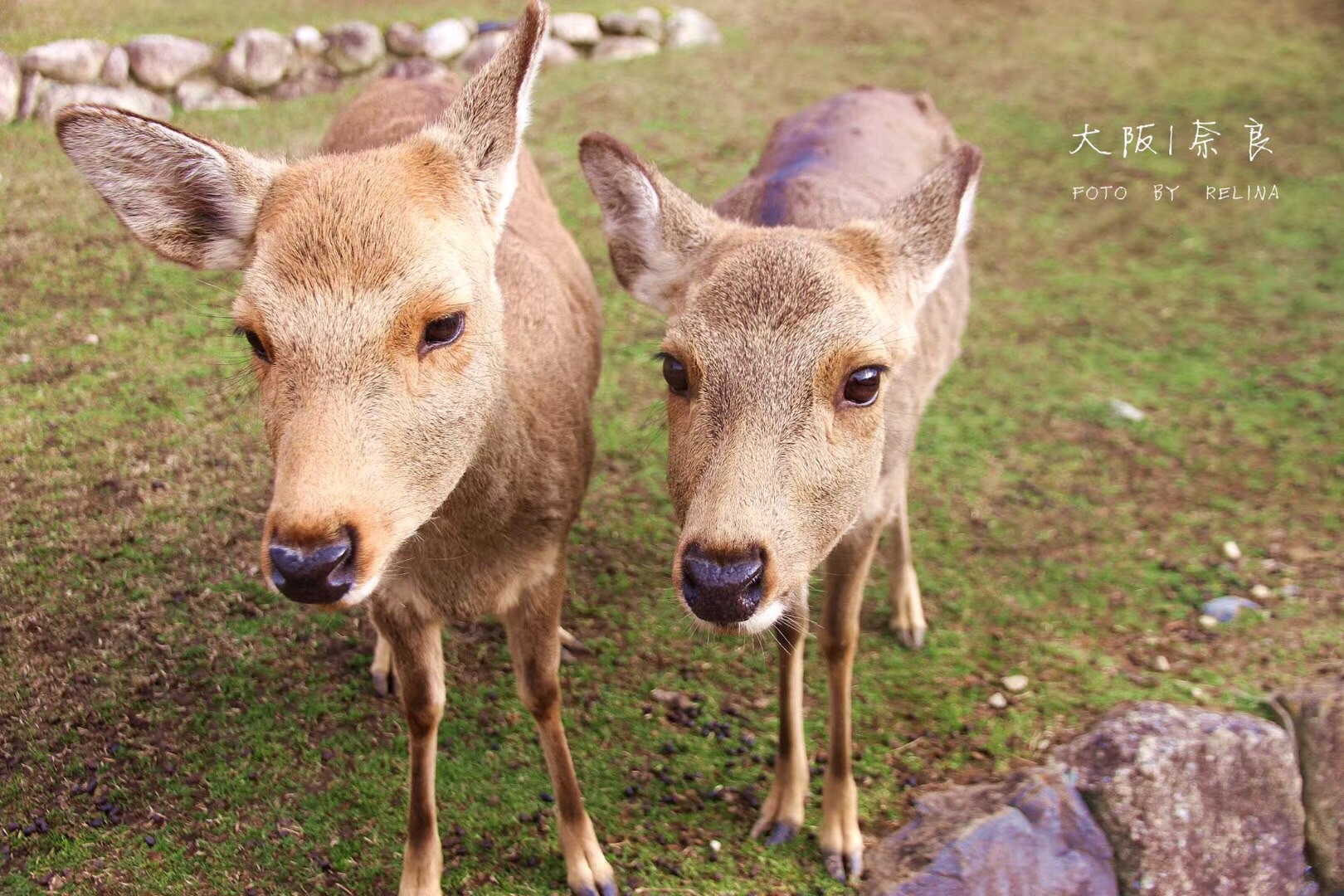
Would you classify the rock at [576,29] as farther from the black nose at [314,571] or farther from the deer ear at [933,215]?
the black nose at [314,571]

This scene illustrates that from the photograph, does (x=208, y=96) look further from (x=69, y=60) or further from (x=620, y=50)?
(x=620, y=50)

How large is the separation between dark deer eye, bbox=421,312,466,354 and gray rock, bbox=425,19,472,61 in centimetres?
839

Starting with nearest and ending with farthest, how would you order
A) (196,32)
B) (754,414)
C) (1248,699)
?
(754,414), (1248,699), (196,32)

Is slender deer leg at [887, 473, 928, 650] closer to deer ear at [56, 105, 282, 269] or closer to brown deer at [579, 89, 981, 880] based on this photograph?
brown deer at [579, 89, 981, 880]

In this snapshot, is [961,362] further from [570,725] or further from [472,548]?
[472,548]

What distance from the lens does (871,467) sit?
3.67 metres

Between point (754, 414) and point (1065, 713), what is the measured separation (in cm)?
270

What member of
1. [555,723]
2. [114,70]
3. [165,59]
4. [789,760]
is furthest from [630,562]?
[165,59]

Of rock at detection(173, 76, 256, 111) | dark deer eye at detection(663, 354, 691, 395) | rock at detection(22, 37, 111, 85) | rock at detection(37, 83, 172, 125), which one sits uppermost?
rock at detection(22, 37, 111, 85)

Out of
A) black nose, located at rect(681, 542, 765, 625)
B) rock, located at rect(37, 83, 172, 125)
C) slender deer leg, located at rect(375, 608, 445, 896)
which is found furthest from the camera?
rock, located at rect(37, 83, 172, 125)

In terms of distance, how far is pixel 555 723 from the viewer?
417cm

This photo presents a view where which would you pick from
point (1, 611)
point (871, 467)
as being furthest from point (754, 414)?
point (1, 611)

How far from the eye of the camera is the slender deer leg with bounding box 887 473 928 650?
5562 mm

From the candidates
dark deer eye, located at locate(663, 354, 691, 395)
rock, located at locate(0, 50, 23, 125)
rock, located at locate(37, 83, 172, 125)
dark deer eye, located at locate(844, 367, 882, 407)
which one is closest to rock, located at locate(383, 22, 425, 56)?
rock, located at locate(37, 83, 172, 125)
